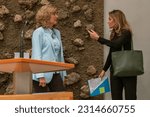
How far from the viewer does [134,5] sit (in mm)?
4152

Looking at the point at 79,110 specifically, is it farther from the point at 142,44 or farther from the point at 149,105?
the point at 142,44

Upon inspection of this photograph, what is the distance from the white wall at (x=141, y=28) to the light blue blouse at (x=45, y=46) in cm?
110

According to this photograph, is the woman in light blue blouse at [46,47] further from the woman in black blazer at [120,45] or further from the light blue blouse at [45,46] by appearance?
the woman in black blazer at [120,45]

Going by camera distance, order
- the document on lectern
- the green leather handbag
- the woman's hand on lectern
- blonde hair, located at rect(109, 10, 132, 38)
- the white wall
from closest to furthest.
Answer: the woman's hand on lectern → the green leather handbag → blonde hair, located at rect(109, 10, 132, 38) → the document on lectern → the white wall

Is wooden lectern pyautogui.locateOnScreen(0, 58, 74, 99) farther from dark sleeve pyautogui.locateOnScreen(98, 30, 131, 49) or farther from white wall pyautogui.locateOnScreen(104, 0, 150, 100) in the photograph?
white wall pyautogui.locateOnScreen(104, 0, 150, 100)

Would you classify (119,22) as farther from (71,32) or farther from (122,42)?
(71,32)

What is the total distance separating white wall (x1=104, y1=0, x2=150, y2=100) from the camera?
411 cm

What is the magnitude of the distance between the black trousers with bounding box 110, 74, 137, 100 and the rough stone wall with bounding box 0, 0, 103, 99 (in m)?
0.78

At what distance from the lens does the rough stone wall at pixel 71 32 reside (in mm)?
4121

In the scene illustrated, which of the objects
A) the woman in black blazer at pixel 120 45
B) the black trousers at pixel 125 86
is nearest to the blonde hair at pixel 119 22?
the woman in black blazer at pixel 120 45

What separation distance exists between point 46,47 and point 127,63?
0.74m

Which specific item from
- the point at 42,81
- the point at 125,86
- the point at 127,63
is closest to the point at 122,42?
the point at 127,63

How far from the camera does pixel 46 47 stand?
3070mm

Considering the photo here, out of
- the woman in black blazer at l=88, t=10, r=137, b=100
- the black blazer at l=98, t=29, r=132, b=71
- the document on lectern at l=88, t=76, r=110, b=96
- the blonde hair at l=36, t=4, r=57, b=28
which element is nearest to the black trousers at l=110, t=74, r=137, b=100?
the woman in black blazer at l=88, t=10, r=137, b=100
